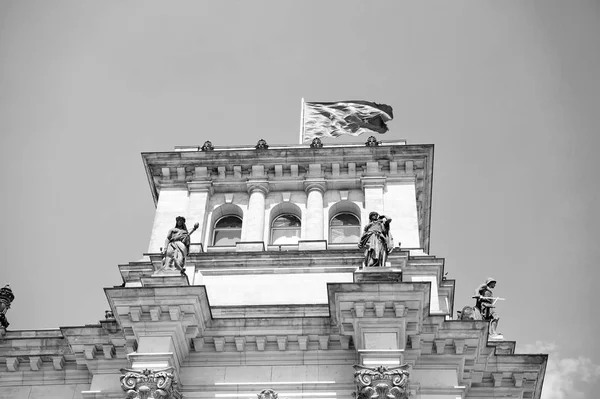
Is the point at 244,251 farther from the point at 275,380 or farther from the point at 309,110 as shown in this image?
the point at 309,110

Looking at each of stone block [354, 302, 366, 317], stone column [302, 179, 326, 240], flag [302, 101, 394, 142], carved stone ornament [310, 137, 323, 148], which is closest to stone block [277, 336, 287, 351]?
stone block [354, 302, 366, 317]

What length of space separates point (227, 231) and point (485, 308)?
1006 centimetres

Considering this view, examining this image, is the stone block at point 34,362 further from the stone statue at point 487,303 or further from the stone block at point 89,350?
the stone statue at point 487,303

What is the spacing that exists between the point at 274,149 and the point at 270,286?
6716mm

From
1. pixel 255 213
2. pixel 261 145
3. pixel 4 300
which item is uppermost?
pixel 261 145

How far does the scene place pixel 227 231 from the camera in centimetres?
3278

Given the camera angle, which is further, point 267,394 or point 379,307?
point 267,394

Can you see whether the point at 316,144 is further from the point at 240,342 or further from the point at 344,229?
the point at 240,342

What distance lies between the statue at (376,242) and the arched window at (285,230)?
5.19 meters

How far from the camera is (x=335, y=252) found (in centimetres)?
2962

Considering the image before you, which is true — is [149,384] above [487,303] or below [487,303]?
below

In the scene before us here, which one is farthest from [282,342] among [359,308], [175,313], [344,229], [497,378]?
[344,229]

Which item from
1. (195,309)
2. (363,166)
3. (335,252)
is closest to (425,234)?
(363,166)

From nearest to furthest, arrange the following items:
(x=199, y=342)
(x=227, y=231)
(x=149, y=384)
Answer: (x=149, y=384) → (x=199, y=342) → (x=227, y=231)
